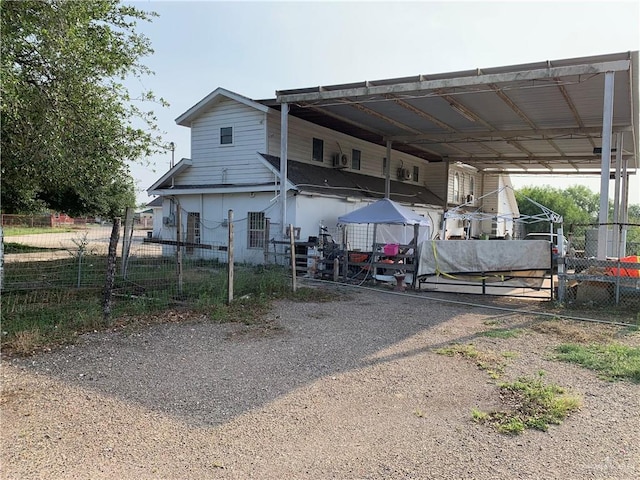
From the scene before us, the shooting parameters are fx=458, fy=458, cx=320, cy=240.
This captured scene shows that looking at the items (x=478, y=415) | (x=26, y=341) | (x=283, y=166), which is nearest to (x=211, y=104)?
(x=283, y=166)

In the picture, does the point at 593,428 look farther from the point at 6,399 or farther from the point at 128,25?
the point at 128,25

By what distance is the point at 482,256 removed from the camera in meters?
12.3

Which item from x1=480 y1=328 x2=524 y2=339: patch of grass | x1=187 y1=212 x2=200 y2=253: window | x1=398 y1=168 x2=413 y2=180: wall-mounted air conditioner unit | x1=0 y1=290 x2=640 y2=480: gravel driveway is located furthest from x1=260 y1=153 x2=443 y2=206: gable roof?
x1=0 y1=290 x2=640 y2=480: gravel driveway

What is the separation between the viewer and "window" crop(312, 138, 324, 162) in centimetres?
1947

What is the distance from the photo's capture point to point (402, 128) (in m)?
18.9

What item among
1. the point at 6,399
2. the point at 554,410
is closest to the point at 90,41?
the point at 6,399

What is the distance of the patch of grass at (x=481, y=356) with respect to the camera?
18.8ft

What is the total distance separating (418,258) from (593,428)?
865 cm

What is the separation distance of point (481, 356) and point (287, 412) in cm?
314

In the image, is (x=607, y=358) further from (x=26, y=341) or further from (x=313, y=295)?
(x=26, y=341)

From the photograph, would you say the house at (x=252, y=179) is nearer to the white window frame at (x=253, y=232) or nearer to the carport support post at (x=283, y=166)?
the white window frame at (x=253, y=232)

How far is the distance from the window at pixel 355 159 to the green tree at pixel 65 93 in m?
11.2

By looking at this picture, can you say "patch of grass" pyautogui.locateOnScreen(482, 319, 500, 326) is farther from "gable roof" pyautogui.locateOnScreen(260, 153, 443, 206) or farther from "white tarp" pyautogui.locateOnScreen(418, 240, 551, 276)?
"gable roof" pyautogui.locateOnScreen(260, 153, 443, 206)

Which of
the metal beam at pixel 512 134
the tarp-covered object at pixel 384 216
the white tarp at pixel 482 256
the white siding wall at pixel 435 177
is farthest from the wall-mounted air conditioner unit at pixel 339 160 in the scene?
the white siding wall at pixel 435 177
